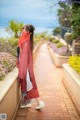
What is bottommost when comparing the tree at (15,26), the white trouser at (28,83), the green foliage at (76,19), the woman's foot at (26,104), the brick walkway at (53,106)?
the brick walkway at (53,106)

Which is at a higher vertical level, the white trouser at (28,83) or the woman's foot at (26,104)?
the white trouser at (28,83)

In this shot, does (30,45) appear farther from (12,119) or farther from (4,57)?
(12,119)

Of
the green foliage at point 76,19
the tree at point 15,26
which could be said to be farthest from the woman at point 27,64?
the tree at point 15,26

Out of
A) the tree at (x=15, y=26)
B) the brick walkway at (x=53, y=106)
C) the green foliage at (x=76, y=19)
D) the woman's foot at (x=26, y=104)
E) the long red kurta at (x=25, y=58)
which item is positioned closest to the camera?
the brick walkway at (x=53, y=106)

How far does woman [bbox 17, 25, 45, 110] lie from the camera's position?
648 centimetres

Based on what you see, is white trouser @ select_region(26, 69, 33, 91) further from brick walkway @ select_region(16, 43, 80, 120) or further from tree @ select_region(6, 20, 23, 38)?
tree @ select_region(6, 20, 23, 38)

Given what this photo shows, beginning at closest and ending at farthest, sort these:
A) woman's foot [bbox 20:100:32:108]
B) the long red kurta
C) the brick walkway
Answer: the brick walkway, the long red kurta, woman's foot [bbox 20:100:32:108]

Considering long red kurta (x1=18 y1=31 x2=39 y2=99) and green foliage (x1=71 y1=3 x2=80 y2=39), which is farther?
green foliage (x1=71 y1=3 x2=80 y2=39)

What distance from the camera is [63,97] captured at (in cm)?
787

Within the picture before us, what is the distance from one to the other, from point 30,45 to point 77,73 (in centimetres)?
157

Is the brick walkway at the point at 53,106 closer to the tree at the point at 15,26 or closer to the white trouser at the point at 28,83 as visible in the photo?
Answer: the white trouser at the point at 28,83

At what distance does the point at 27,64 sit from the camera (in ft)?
21.4

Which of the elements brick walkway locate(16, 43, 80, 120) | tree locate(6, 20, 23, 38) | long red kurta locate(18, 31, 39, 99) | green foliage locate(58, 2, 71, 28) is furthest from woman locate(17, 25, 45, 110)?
tree locate(6, 20, 23, 38)

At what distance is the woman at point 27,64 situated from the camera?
21.3 feet
